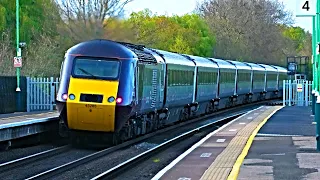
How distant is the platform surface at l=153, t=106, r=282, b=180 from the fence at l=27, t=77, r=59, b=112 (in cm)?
1257

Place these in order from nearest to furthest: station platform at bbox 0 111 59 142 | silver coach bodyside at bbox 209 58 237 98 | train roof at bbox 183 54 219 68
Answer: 1. station platform at bbox 0 111 59 142
2. train roof at bbox 183 54 219 68
3. silver coach bodyside at bbox 209 58 237 98

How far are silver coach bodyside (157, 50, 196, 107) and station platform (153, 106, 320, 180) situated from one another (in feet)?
15.2

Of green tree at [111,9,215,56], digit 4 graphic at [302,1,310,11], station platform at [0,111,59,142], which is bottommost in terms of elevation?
station platform at [0,111,59,142]

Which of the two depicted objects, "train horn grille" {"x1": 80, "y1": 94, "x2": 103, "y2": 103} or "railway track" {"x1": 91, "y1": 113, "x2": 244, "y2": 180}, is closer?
"railway track" {"x1": 91, "y1": 113, "x2": 244, "y2": 180}

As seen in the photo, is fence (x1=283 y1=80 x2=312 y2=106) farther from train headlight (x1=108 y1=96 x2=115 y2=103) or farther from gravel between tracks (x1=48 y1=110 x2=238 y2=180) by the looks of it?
train headlight (x1=108 y1=96 x2=115 y2=103)

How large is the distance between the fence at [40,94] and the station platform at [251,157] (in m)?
12.3

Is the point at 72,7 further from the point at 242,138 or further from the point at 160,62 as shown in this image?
the point at 242,138

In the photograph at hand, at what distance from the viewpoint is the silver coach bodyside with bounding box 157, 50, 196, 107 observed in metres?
25.4

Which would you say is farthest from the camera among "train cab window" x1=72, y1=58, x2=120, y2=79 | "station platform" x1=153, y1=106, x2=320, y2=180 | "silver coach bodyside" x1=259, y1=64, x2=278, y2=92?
"silver coach bodyside" x1=259, y1=64, x2=278, y2=92

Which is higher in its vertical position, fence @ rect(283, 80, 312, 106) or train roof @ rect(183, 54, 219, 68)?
train roof @ rect(183, 54, 219, 68)

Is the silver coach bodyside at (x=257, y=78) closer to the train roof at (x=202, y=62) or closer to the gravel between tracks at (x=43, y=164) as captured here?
the train roof at (x=202, y=62)

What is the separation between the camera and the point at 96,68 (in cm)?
1852

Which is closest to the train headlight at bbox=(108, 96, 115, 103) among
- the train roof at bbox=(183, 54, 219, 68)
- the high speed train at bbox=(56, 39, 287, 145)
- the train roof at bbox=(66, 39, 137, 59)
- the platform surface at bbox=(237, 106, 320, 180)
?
the high speed train at bbox=(56, 39, 287, 145)

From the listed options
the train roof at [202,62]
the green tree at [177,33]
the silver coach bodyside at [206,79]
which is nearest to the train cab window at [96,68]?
the silver coach bodyside at [206,79]
